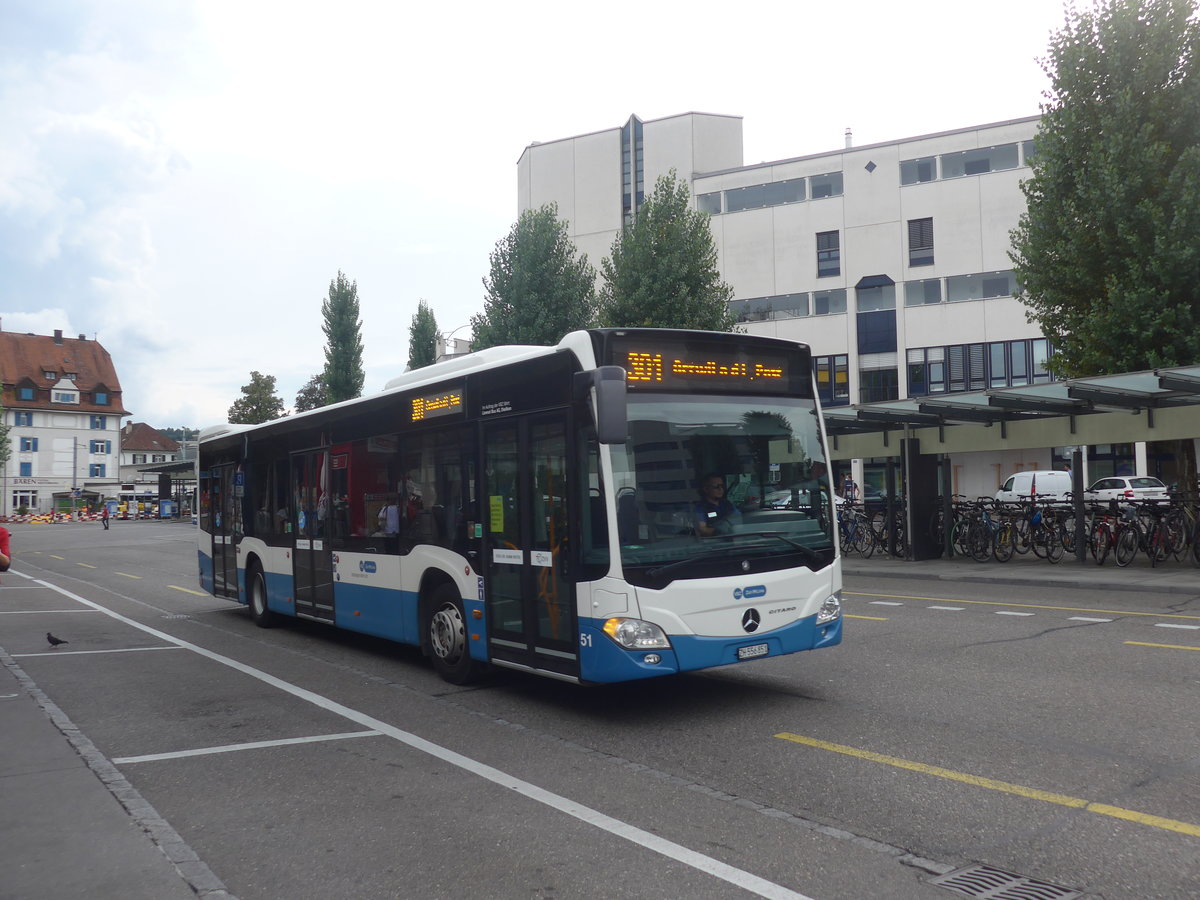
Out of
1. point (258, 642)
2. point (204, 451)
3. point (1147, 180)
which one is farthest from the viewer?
point (1147, 180)

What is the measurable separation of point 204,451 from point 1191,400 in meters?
17.1

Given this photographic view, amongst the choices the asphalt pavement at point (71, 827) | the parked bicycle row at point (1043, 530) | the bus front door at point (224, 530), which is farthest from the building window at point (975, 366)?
the asphalt pavement at point (71, 827)

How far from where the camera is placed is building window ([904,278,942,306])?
48938mm

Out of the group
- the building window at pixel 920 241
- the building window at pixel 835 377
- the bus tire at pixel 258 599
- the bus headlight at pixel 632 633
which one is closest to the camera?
the bus headlight at pixel 632 633

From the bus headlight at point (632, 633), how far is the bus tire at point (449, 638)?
2116 millimetres

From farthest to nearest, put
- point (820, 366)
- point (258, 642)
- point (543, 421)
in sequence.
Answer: point (820, 366), point (258, 642), point (543, 421)

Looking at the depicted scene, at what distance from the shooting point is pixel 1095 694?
785 cm

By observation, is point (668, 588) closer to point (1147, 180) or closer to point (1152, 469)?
point (1147, 180)

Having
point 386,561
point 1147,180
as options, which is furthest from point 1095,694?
point 1147,180

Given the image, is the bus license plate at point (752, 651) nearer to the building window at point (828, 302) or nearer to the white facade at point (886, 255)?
the white facade at point (886, 255)

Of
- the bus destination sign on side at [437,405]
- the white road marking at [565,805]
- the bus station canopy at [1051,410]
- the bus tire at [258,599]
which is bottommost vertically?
the white road marking at [565,805]

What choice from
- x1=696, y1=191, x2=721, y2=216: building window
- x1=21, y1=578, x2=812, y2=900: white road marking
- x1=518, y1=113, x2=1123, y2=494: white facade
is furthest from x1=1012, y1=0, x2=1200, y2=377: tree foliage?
x1=696, y1=191, x2=721, y2=216: building window

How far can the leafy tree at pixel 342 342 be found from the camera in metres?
69.6

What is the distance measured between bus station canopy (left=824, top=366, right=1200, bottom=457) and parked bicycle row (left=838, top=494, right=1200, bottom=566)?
130 cm
